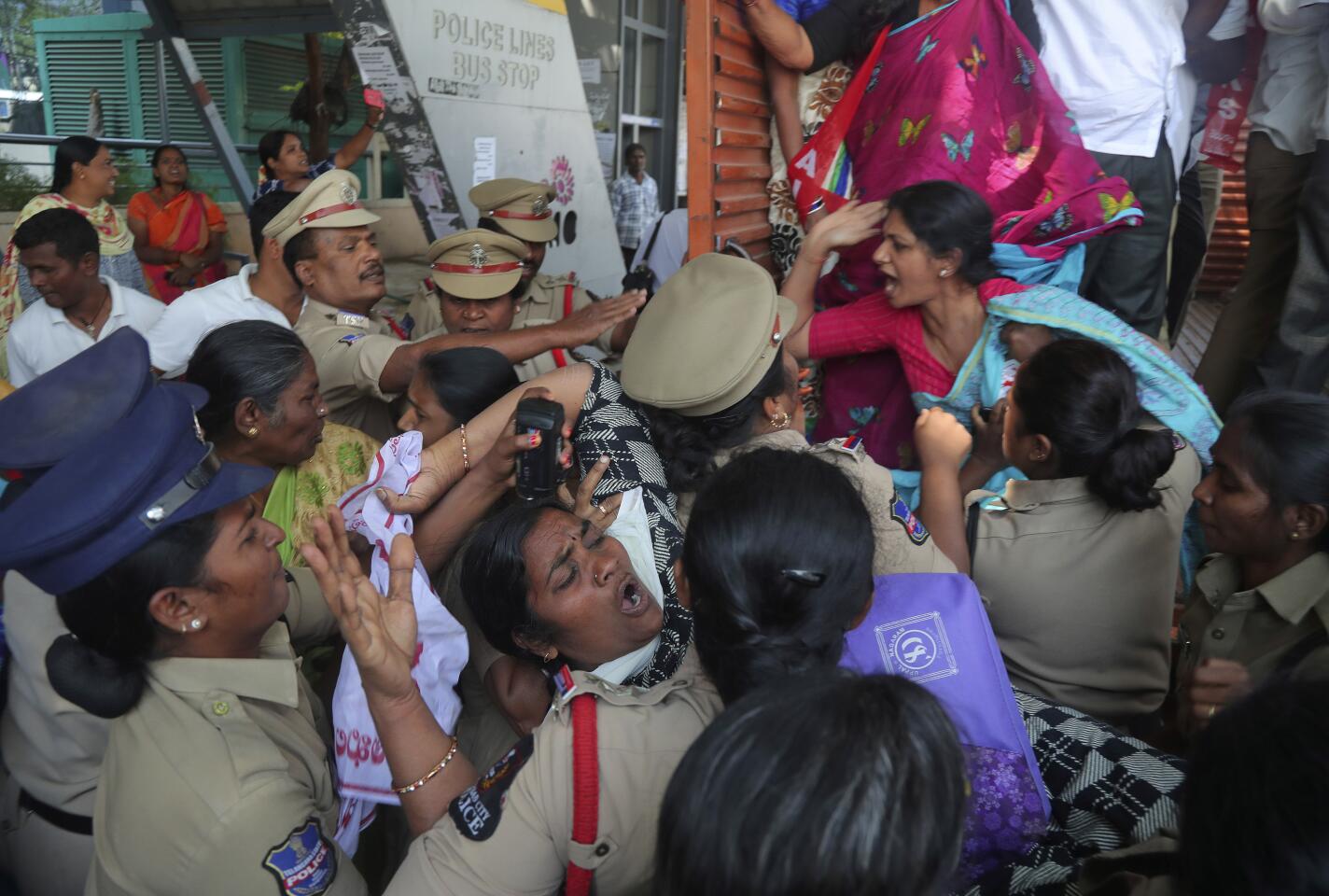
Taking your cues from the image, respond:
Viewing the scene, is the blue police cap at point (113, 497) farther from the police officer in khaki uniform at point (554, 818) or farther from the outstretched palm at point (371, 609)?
the police officer in khaki uniform at point (554, 818)

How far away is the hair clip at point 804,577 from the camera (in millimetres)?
1178

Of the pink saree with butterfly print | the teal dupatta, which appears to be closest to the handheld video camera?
the teal dupatta

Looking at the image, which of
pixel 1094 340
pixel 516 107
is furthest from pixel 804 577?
pixel 516 107

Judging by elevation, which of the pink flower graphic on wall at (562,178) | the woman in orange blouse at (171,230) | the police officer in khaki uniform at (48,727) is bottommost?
the woman in orange blouse at (171,230)

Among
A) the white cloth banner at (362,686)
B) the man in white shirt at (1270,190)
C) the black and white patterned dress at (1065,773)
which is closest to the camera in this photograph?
the black and white patterned dress at (1065,773)

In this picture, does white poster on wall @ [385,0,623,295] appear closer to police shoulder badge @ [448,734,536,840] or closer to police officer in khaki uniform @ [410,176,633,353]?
police officer in khaki uniform @ [410,176,633,353]

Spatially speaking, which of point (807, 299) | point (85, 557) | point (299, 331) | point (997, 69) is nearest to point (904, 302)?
point (807, 299)

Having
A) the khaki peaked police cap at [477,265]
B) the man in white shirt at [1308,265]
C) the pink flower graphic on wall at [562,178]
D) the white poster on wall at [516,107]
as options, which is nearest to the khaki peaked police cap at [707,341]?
the khaki peaked police cap at [477,265]

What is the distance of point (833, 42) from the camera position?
3.08m

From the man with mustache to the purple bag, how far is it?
146 cm

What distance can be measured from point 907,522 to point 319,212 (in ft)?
7.13

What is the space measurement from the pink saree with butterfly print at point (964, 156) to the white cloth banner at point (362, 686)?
159 cm

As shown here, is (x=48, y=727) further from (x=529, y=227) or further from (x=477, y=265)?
(x=529, y=227)

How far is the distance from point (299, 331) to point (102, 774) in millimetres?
1770
